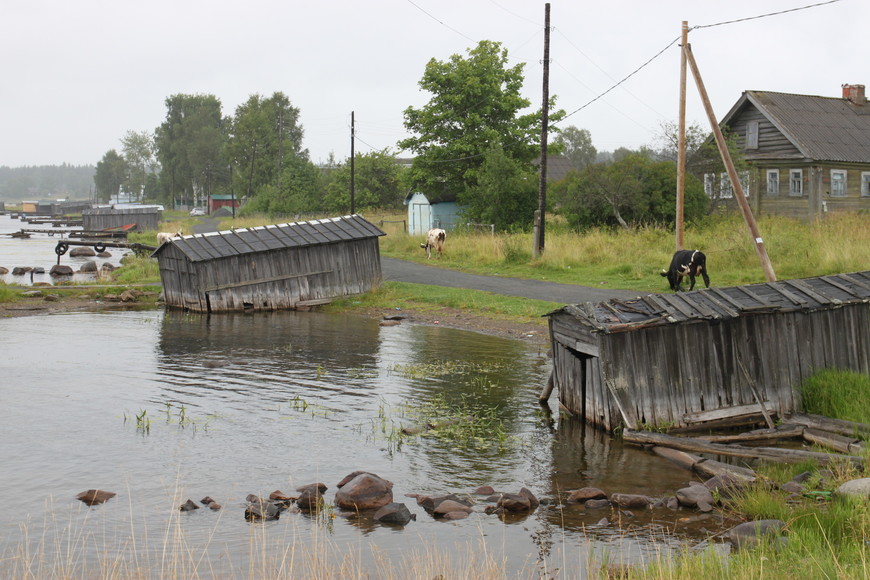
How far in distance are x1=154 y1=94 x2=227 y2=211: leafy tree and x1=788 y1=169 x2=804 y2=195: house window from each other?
9106 cm

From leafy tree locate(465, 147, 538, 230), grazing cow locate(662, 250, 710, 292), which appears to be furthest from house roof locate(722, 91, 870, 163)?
grazing cow locate(662, 250, 710, 292)

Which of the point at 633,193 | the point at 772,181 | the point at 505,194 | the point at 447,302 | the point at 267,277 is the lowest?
the point at 447,302

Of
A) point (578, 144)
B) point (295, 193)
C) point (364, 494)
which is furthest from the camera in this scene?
point (578, 144)

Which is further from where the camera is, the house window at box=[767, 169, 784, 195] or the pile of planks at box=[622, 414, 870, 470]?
the house window at box=[767, 169, 784, 195]

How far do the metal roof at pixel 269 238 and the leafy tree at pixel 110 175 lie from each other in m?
153

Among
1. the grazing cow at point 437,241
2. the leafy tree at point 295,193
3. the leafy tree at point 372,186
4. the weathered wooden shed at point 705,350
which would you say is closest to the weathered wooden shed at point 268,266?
the grazing cow at point 437,241

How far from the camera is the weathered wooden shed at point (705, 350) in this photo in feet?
42.4

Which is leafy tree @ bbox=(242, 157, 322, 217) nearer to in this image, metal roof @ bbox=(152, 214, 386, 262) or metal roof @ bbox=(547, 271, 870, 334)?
metal roof @ bbox=(152, 214, 386, 262)

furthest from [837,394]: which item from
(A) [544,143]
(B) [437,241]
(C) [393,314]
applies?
(B) [437,241]

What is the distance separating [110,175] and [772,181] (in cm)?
16117

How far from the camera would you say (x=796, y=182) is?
4062 centimetres

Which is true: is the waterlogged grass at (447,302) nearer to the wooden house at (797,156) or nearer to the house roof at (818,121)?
the wooden house at (797,156)

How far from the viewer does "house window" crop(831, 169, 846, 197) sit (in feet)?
133

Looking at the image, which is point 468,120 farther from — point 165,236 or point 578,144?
point 578,144
